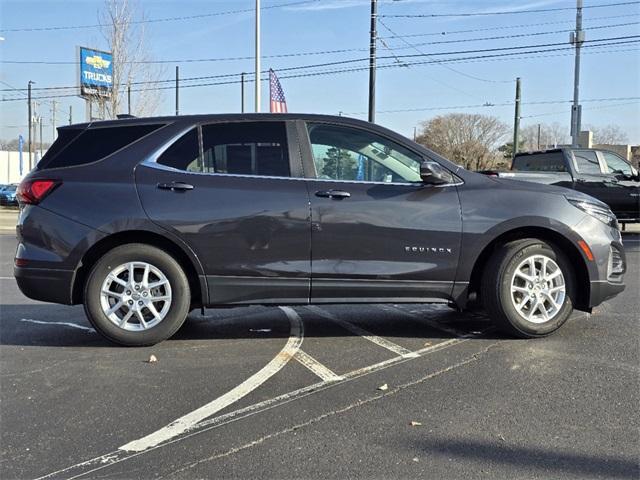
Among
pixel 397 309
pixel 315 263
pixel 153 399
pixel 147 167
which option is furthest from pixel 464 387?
pixel 147 167

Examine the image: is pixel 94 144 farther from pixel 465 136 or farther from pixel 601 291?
pixel 465 136

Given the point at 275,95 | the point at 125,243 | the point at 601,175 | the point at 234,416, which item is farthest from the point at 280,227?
the point at 275,95

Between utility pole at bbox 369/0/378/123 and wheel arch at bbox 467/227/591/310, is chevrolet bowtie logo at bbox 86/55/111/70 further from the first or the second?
wheel arch at bbox 467/227/591/310

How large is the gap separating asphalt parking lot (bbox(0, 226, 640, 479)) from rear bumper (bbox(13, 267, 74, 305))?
47cm

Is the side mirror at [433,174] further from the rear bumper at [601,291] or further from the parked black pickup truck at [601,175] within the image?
the parked black pickup truck at [601,175]

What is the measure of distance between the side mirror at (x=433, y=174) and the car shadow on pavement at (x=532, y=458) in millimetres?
2188

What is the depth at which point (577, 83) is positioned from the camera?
24.1 metres

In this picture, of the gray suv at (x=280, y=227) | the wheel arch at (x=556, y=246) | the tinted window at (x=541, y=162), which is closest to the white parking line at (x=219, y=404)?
the gray suv at (x=280, y=227)

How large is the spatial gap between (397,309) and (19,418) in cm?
382

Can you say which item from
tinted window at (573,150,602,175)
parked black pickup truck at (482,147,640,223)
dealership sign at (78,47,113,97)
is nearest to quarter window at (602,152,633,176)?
parked black pickup truck at (482,147,640,223)

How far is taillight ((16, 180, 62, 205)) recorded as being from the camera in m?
4.66

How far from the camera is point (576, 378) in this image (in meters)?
4.07

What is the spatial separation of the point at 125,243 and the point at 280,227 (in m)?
1.23

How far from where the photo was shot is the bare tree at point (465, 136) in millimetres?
47469
